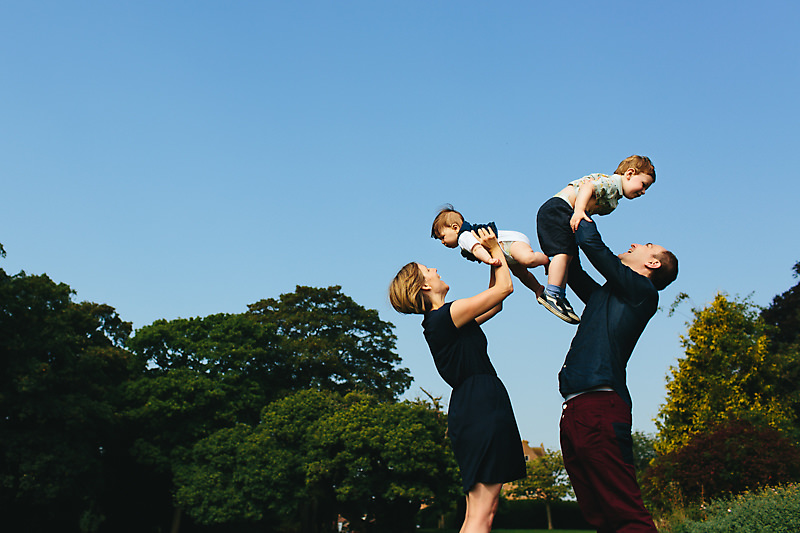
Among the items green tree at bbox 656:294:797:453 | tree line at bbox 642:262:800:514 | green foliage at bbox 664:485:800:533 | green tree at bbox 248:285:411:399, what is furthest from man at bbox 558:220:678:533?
green tree at bbox 248:285:411:399

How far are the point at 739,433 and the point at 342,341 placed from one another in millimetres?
27978

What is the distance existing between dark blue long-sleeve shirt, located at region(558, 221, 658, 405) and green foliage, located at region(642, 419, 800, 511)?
1565 centimetres

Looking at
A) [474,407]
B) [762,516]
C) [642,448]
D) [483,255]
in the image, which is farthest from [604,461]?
[642,448]

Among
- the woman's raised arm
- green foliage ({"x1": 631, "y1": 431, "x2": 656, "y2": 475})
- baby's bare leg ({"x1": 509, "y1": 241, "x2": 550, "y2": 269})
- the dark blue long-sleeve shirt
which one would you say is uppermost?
green foliage ({"x1": 631, "y1": 431, "x2": 656, "y2": 475})

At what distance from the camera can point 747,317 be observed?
28.3m

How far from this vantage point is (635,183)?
4.56m

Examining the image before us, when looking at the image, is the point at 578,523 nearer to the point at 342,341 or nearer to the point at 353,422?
the point at 342,341

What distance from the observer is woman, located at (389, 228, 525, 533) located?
4.07m

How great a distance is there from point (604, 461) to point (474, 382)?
98 cm

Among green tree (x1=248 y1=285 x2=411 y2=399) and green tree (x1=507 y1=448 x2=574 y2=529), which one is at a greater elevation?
green tree (x1=248 y1=285 x2=411 y2=399)

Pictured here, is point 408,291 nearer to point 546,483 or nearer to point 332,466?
point 332,466

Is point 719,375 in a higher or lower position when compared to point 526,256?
higher

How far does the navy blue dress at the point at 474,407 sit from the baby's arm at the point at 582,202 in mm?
948

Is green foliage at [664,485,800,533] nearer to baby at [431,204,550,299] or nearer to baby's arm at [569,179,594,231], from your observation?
baby at [431,204,550,299]
